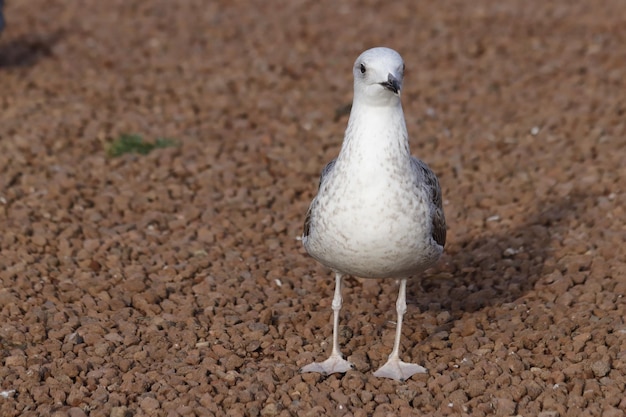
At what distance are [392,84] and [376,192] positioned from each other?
622mm

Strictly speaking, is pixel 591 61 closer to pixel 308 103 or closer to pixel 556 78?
pixel 556 78

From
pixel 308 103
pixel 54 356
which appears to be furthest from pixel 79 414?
pixel 308 103

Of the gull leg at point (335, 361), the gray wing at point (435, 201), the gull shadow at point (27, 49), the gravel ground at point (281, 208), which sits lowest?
the gull shadow at point (27, 49)

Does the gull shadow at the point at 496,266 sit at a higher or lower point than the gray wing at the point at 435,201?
lower

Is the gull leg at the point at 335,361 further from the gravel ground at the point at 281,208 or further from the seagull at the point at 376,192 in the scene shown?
the seagull at the point at 376,192

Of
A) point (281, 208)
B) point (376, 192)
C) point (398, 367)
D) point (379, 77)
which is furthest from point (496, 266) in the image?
point (379, 77)

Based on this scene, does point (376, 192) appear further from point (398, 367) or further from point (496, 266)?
point (496, 266)

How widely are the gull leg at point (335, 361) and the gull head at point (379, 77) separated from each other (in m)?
1.24

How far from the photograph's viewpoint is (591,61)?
11961mm

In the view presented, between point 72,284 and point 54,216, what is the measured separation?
1254 mm

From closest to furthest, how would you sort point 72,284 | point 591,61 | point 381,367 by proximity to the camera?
point 381,367, point 72,284, point 591,61

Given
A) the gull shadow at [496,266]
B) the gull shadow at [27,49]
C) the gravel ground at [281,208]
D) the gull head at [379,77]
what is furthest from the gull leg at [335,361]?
the gull shadow at [27,49]

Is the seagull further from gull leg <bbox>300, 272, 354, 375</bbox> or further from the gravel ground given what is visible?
the gravel ground

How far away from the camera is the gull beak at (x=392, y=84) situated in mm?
5656
